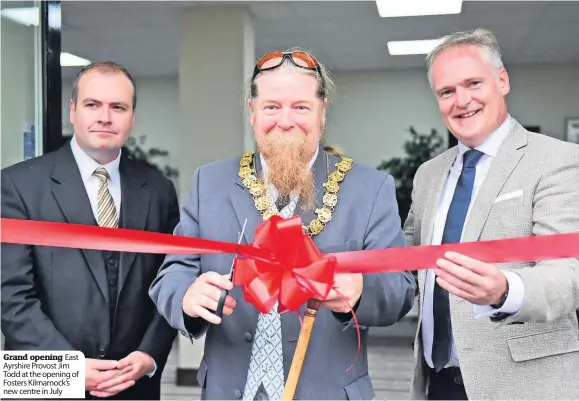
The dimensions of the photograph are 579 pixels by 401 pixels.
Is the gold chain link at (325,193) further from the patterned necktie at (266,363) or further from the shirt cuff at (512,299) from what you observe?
the shirt cuff at (512,299)

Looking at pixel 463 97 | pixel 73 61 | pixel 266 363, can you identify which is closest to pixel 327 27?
pixel 73 61

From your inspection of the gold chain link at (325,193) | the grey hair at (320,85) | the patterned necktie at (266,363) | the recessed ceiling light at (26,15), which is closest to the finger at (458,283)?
the gold chain link at (325,193)

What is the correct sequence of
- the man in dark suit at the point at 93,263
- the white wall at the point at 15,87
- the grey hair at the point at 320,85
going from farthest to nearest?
1. the white wall at the point at 15,87
2. the man in dark suit at the point at 93,263
3. the grey hair at the point at 320,85

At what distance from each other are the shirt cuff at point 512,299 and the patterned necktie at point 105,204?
1.28 meters

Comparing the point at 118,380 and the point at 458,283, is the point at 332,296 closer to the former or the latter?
the point at 458,283

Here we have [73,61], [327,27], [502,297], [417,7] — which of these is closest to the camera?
[502,297]

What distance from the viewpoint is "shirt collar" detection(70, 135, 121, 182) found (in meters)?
2.32

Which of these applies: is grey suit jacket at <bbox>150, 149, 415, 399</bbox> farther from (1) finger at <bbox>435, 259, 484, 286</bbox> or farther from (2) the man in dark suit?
(2) the man in dark suit

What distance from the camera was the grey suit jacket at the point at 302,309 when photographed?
1.79 m

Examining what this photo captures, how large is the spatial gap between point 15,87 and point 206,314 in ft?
7.15

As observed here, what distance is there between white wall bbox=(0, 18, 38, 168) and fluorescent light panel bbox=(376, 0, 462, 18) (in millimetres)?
2783

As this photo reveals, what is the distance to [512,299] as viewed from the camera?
1.64 meters

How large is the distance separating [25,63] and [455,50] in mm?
2159

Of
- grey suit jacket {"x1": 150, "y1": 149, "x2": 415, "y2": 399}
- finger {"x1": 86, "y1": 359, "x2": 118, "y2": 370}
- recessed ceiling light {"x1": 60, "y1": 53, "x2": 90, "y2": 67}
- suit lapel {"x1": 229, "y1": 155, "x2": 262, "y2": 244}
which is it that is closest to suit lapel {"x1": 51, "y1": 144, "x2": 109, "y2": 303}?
finger {"x1": 86, "y1": 359, "x2": 118, "y2": 370}
